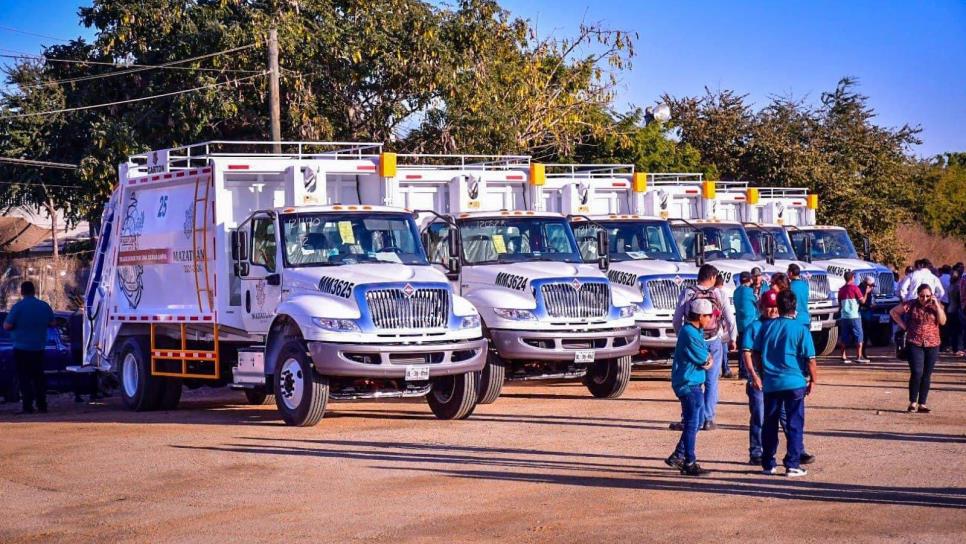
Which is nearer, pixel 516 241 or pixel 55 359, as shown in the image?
pixel 516 241

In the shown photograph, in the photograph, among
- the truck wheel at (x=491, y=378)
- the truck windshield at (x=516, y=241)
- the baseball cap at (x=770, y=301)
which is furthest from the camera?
the truck windshield at (x=516, y=241)

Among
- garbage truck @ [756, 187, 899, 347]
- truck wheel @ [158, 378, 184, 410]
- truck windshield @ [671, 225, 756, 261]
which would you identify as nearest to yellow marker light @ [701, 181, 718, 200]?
truck windshield @ [671, 225, 756, 261]

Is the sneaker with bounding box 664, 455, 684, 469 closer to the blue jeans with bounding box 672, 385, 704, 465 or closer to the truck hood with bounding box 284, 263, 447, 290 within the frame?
the blue jeans with bounding box 672, 385, 704, 465

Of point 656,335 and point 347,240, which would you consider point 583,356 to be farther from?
point 347,240

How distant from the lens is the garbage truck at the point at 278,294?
16.4 m

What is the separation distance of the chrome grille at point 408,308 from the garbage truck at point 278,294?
0.05 ft

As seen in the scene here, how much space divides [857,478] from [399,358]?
6.10 meters

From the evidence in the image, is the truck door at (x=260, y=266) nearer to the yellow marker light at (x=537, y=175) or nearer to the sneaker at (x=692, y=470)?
the yellow marker light at (x=537, y=175)

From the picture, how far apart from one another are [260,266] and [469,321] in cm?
273

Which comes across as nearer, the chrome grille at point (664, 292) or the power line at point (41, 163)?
the chrome grille at point (664, 292)

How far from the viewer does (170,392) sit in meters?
20.4

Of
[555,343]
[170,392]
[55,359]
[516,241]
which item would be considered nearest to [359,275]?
[555,343]

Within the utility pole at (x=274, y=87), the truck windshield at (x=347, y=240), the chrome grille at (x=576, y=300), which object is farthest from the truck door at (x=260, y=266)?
the utility pole at (x=274, y=87)

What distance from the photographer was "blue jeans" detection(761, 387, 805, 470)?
475 inches
